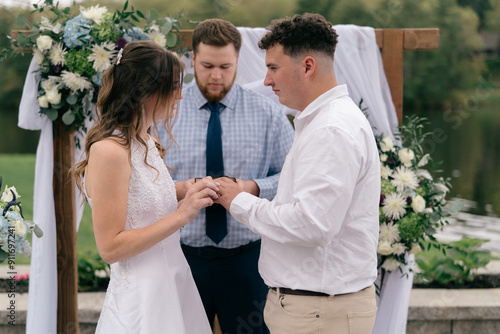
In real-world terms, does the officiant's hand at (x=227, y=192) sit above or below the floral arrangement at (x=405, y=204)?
above

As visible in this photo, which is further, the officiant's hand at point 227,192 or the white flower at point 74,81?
the white flower at point 74,81

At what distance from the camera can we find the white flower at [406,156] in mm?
3072

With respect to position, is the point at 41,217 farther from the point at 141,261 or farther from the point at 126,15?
the point at 141,261

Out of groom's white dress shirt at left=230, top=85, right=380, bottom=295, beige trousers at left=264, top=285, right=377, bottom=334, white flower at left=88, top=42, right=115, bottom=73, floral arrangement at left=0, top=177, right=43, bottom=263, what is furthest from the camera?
white flower at left=88, top=42, right=115, bottom=73

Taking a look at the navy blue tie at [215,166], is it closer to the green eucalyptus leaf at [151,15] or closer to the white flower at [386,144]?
the green eucalyptus leaf at [151,15]

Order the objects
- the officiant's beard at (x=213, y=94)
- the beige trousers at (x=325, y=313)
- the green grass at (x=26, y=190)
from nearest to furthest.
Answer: the beige trousers at (x=325, y=313) → the officiant's beard at (x=213, y=94) → the green grass at (x=26, y=190)

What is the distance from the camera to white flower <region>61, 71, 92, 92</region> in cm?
276

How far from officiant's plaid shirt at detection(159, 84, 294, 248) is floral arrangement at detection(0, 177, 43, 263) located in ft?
2.16

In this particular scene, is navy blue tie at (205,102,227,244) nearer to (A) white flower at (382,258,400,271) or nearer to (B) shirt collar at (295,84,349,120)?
(B) shirt collar at (295,84,349,120)

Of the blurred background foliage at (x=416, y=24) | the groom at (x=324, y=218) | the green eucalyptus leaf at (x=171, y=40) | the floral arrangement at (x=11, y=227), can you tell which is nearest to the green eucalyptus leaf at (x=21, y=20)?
the green eucalyptus leaf at (x=171, y=40)

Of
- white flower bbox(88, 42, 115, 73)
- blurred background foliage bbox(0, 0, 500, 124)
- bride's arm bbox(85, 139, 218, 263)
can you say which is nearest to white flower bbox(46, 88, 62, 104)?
white flower bbox(88, 42, 115, 73)

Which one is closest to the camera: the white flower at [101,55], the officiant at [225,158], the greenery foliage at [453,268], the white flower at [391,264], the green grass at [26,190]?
the officiant at [225,158]

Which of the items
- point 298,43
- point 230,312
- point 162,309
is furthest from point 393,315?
point 298,43

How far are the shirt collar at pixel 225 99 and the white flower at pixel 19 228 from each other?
0.94m
